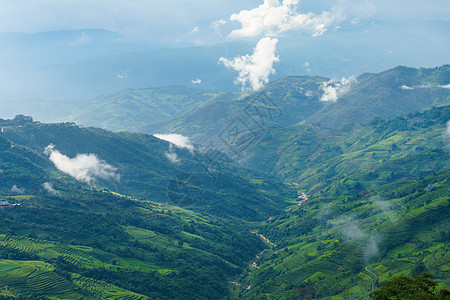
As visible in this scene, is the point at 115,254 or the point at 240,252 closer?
the point at 115,254

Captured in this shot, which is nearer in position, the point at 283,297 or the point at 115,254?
the point at 283,297

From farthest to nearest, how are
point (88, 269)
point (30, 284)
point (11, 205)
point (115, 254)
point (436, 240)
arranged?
1. point (11, 205)
2. point (115, 254)
3. point (436, 240)
4. point (88, 269)
5. point (30, 284)

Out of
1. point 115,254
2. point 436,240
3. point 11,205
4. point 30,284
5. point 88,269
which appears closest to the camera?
point 30,284

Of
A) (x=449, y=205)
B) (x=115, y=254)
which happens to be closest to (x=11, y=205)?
(x=115, y=254)

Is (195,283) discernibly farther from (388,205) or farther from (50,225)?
(388,205)

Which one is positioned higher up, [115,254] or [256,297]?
[115,254]

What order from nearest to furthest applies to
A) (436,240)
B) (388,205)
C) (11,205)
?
1. (436,240)
2. (11,205)
3. (388,205)

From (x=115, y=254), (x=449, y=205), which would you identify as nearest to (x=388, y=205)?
(x=449, y=205)

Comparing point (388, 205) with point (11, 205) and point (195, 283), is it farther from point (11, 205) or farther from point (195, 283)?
point (11, 205)

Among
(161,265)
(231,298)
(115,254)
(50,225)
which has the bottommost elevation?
(231,298)
